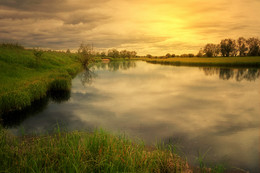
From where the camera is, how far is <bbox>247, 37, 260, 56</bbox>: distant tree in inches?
3834

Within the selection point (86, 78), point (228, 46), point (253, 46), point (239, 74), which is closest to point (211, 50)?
point (228, 46)

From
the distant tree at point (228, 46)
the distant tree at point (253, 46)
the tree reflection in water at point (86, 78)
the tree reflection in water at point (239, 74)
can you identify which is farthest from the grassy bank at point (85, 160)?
the distant tree at point (228, 46)

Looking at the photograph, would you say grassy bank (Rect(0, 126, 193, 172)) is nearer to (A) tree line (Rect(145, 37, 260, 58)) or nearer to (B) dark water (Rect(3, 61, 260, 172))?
(B) dark water (Rect(3, 61, 260, 172))

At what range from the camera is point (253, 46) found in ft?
334

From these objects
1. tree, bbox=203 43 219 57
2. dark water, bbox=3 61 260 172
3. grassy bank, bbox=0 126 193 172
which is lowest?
dark water, bbox=3 61 260 172

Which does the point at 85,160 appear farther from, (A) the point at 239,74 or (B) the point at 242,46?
(B) the point at 242,46

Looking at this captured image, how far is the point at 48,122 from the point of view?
13.4 m

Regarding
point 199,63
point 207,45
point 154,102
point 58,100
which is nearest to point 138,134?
point 154,102

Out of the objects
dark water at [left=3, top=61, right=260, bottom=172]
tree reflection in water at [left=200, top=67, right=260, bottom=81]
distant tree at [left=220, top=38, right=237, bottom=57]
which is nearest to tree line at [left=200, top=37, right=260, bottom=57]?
distant tree at [left=220, top=38, right=237, bottom=57]

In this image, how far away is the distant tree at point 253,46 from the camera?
97387 mm

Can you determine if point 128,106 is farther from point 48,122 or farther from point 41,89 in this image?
point 41,89

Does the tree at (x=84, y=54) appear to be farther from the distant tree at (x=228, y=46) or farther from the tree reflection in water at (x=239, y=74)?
the distant tree at (x=228, y=46)

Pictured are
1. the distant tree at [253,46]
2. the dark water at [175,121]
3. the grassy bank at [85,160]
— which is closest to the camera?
the grassy bank at [85,160]

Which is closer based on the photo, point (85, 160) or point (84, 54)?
point (85, 160)
